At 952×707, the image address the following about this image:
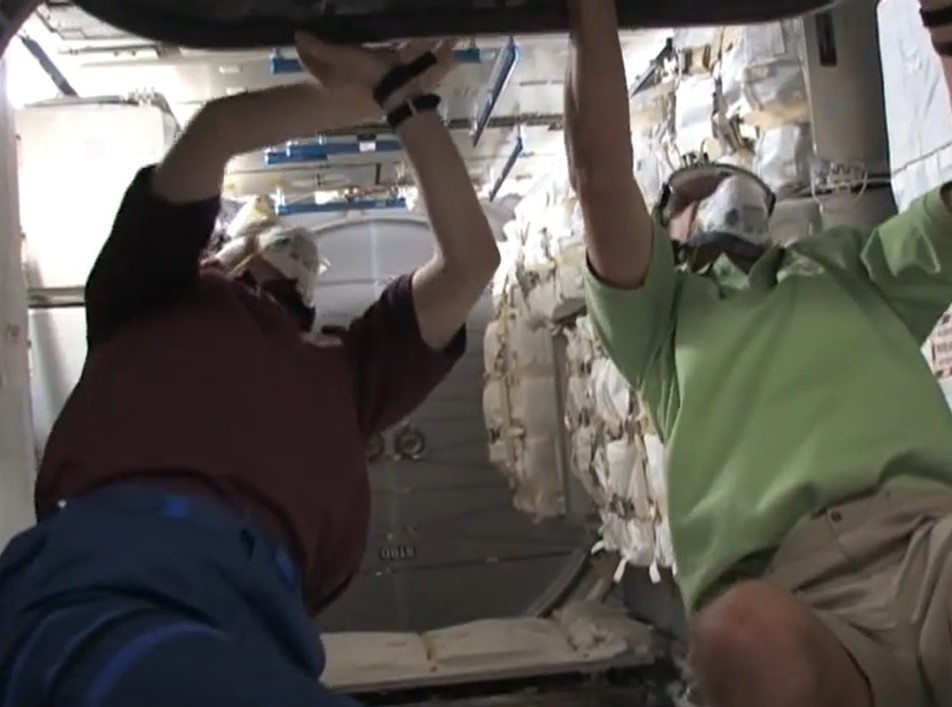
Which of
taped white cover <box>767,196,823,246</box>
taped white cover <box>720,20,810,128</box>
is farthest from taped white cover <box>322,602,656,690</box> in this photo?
taped white cover <box>720,20,810,128</box>

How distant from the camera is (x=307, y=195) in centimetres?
504

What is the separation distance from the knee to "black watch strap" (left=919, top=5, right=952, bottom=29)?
64cm

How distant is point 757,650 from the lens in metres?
1.33

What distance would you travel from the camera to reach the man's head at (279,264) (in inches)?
70.1

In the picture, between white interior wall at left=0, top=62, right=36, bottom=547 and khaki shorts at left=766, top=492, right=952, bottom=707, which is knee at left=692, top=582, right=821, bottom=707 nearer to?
khaki shorts at left=766, top=492, right=952, bottom=707

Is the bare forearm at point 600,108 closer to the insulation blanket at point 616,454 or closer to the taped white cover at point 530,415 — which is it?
the insulation blanket at point 616,454

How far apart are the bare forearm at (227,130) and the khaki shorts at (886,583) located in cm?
73

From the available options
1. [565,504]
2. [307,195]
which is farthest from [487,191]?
[565,504]

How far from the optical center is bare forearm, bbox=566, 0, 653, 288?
151cm

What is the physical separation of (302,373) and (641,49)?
2395 mm

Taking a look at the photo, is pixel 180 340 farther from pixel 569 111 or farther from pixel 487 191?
pixel 487 191

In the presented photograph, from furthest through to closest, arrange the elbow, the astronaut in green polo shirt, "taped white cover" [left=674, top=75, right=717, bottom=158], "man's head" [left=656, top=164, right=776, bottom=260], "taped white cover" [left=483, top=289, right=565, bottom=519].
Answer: "taped white cover" [left=483, top=289, right=565, bottom=519] < "taped white cover" [left=674, top=75, right=717, bottom=158] < "man's head" [left=656, top=164, right=776, bottom=260] < the elbow < the astronaut in green polo shirt

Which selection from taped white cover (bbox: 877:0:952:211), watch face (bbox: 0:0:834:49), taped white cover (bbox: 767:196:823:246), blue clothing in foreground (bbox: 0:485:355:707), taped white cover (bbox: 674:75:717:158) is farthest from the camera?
taped white cover (bbox: 674:75:717:158)

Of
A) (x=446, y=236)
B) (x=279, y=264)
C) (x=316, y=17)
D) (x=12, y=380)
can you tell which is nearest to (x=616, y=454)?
(x=12, y=380)
